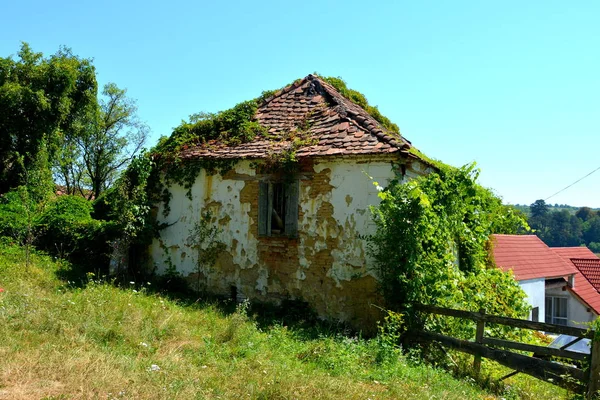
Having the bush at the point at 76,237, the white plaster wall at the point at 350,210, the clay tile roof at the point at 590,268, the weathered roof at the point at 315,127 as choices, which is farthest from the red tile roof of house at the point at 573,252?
the bush at the point at 76,237

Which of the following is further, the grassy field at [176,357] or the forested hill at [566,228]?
the forested hill at [566,228]

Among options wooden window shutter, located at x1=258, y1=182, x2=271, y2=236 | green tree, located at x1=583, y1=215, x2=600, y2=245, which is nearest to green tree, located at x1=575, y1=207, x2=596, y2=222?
green tree, located at x1=583, y1=215, x2=600, y2=245

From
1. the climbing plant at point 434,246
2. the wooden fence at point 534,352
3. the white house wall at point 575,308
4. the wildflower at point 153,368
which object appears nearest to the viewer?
the wildflower at point 153,368

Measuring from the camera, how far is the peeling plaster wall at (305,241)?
9531 mm

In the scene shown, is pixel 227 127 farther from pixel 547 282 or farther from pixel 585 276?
pixel 585 276

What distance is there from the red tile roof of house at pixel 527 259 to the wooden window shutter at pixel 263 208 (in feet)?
37.4

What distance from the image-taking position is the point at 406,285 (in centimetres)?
838

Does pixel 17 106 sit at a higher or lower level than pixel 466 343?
higher

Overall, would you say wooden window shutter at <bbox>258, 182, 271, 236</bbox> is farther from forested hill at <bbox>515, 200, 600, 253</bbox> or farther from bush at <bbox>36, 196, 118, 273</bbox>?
forested hill at <bbox>515, 200, 600, 253</bbox>

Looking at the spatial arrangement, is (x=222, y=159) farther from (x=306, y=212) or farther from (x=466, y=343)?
(x=466, y=343)

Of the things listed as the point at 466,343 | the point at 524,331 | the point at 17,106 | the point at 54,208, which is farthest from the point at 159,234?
the point at 17,106

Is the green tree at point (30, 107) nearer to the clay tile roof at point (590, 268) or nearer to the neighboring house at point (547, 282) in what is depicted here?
the neighboring house at point (547, 282)

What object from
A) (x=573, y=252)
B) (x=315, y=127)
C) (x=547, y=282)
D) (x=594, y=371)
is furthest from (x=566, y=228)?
(x=594, y=371)

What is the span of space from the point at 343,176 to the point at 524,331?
207 inches
